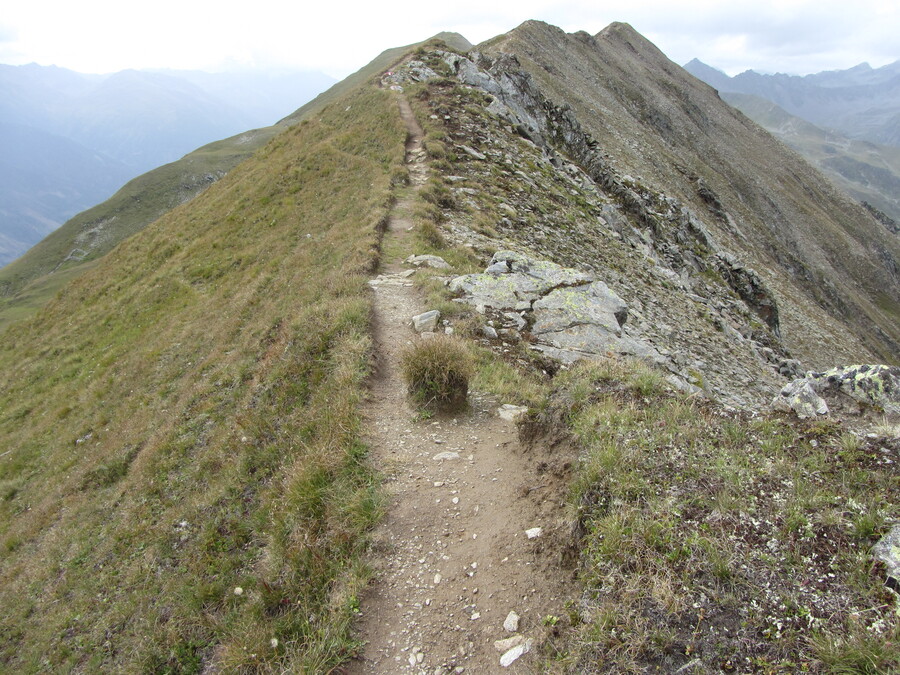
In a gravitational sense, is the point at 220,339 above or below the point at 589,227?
below

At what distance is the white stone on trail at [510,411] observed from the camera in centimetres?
866

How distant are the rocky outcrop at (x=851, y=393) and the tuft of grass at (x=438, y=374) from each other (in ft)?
17.2

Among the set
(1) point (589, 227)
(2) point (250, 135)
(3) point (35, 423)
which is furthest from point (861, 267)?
(2) point (250, 135)

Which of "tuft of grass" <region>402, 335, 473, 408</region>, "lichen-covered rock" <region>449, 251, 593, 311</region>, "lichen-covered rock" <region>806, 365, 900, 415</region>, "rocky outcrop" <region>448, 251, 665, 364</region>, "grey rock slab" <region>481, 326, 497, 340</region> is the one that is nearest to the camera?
"lichen-covered rock" <region>806, 365, 900, 415</region>

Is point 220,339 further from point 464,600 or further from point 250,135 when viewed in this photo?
point 250,135

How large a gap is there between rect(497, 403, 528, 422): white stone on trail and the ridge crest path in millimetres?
126

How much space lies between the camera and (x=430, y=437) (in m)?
8.23

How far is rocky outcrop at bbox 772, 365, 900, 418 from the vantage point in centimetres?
678

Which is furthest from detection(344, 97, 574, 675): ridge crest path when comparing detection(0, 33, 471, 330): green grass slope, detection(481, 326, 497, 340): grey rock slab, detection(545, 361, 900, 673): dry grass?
detection(0, 33, 471, 330): green grass slope

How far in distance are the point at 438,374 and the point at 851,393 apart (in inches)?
271

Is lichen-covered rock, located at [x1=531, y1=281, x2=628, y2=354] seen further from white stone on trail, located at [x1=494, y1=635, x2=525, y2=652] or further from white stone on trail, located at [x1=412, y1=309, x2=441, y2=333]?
white stone on trail, located at [x1=494, y1=635, x2=525, y2=652]

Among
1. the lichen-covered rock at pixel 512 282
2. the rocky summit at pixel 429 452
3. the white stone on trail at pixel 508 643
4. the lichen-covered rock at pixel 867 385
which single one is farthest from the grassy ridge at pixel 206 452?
the lichen-covered rock at pixel 867 385

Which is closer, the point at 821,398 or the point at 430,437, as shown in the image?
the point at 821,398

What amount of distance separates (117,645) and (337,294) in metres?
9.46
